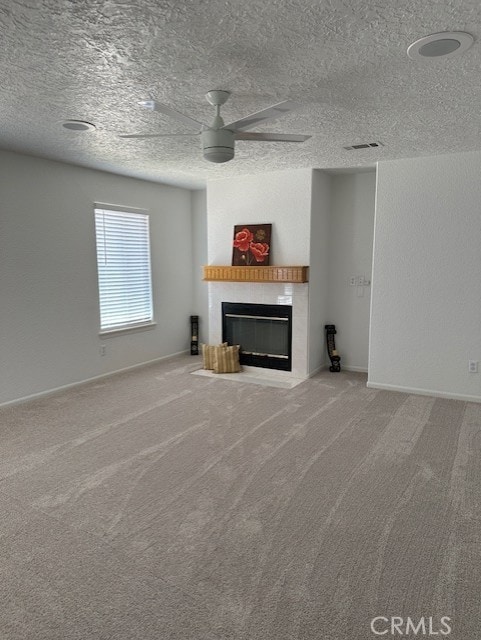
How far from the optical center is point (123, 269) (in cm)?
546

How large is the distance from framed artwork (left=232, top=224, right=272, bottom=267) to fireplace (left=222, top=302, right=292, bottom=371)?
22.2 inches

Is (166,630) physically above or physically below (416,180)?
below

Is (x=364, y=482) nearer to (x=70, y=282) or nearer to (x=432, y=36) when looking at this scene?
(x=432, y=36)

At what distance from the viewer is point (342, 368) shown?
554 centimetres

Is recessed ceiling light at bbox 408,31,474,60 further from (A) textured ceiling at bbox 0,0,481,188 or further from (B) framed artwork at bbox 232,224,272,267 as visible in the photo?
(B) framed artwork at bbox 232,224,272,267

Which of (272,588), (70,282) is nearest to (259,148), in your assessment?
(70,282)

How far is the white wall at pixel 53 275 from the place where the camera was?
4.11 meters

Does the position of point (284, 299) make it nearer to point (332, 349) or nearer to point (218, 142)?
point (332, 349)

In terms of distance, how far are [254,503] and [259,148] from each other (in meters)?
3.07

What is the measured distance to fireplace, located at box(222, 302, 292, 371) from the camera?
206 inches

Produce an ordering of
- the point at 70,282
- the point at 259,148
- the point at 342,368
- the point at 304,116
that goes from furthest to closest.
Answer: the point at 342,368 < the point at 70,282 < the point at 259,148 < the point at 304,116
